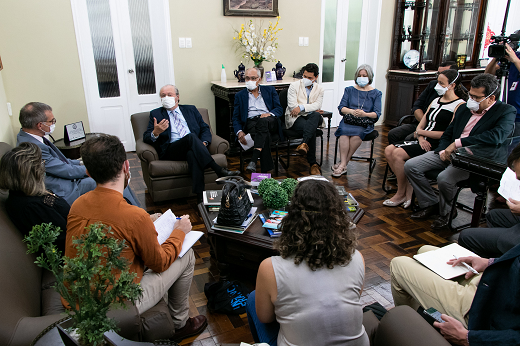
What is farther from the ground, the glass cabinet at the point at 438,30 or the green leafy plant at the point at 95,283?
the glass cabinet at the point at 438,30

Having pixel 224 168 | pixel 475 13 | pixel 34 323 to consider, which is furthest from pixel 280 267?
pixel 475 13

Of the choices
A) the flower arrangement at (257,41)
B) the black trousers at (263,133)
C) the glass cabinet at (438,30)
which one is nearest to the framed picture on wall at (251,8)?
the flower arrangement at (257,41)

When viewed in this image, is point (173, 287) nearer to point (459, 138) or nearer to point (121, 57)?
point (459, 138)

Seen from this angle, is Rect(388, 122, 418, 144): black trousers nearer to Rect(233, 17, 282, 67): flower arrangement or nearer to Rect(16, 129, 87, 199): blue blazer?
Rect(233, 17, 282, 67): flower arrangement

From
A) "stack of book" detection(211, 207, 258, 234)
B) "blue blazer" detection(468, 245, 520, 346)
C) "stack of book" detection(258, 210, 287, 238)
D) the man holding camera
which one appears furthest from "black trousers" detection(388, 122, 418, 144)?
"blue blazer" detection(468, 245, 520, 346)

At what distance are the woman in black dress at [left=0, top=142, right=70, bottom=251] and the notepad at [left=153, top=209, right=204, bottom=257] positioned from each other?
1.64 feet

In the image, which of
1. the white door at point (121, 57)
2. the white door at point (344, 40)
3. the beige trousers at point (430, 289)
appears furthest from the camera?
the white door at point (344, 40)

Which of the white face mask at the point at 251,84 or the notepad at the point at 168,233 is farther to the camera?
the white face mask at the point at 251,84

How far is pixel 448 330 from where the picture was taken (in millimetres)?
1394

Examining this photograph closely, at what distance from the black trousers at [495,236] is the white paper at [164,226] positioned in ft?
5.63

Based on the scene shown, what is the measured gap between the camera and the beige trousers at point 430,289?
5.22ft

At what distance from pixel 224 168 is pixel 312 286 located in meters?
2.54

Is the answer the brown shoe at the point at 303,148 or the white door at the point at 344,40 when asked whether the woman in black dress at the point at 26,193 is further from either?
the white door at the point at 344,40

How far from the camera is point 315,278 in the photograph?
1207mm
